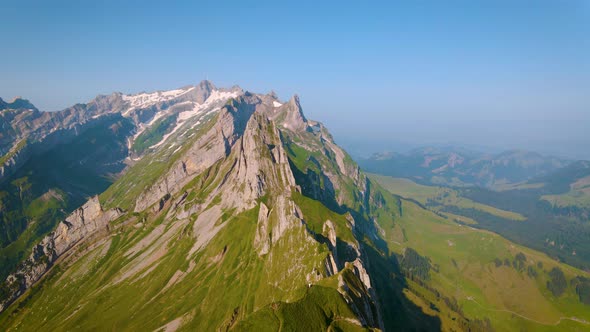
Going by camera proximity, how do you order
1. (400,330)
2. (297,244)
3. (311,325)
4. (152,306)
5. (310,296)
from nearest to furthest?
(311,325) → (310,296) → (297,244) → (400,330) → (152,306)

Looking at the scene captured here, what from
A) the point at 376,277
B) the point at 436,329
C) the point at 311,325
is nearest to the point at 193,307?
the point at 376,277

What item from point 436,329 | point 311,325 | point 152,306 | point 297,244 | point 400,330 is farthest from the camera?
point 152,306

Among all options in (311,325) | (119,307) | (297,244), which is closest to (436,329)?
(297,244)

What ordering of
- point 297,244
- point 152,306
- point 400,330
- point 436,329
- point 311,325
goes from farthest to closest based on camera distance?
point 152,306
point 436,329
point 400,330
point 297,244
point 311,325

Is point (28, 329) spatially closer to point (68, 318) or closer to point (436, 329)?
point (68, 318)

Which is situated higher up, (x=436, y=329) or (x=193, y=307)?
(x=193, y=307)

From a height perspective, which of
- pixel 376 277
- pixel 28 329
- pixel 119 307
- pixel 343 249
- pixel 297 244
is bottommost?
pixel 28 329

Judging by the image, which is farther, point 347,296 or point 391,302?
point 391,302

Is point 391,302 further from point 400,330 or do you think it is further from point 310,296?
point 310,296

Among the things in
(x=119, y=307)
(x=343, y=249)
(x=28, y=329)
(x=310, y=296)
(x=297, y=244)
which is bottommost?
(x=28, y=329)
